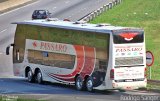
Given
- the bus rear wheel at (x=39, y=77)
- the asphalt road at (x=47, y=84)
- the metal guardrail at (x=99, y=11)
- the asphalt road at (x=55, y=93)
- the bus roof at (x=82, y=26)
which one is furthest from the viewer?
the metal guardrail at (x=99, y=11)

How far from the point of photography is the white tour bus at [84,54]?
108ft

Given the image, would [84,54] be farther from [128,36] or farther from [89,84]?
[128,36]

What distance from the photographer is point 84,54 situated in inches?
1369

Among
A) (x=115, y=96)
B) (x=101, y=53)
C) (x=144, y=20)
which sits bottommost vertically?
(x=115, y=96)

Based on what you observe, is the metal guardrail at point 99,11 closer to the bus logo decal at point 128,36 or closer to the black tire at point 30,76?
the black tire at point 30,76

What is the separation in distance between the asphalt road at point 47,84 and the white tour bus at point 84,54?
0.62 metres

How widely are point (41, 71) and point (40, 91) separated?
14.2 ft

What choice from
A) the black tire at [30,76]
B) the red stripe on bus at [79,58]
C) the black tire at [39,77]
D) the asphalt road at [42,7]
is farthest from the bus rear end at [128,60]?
the asphalt road at [42,7]

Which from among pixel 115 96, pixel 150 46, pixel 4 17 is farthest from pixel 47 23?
pixel 4 17

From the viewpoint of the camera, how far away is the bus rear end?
32.8m

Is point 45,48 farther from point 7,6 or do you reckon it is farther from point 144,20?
point 7,6

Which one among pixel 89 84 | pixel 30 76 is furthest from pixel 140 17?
pixel 89 84

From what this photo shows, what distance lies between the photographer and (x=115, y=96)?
32.1m

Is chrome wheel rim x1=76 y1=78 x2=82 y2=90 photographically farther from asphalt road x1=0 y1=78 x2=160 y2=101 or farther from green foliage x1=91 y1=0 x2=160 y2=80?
green foliage x1=91 y1=0 x2=160 y2=80
